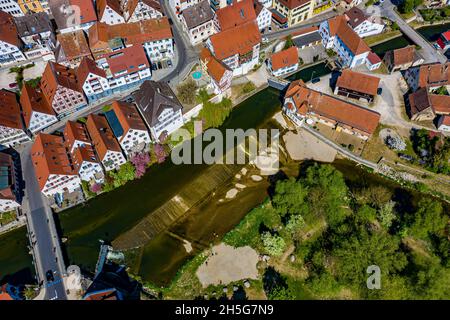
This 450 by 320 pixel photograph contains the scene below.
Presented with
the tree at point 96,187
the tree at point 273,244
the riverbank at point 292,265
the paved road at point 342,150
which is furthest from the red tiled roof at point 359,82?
the tree at point 96,187

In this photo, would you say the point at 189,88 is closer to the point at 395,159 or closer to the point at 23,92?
the point at 23,92

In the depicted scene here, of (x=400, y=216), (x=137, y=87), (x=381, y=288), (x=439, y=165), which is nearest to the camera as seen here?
(x=381, y=288)

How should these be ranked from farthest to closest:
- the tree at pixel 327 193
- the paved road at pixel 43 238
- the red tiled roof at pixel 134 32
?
the red tiled roof at pixel 134 32 < the tree at pixel 327 193 < the paved road at pixel 43 238

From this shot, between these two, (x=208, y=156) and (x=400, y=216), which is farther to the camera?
(x=208, y=156)

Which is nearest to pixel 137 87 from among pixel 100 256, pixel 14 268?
pixel 100 256

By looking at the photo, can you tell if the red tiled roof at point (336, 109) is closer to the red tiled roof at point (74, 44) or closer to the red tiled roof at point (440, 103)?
the red tiled roof at point (440, 103)
